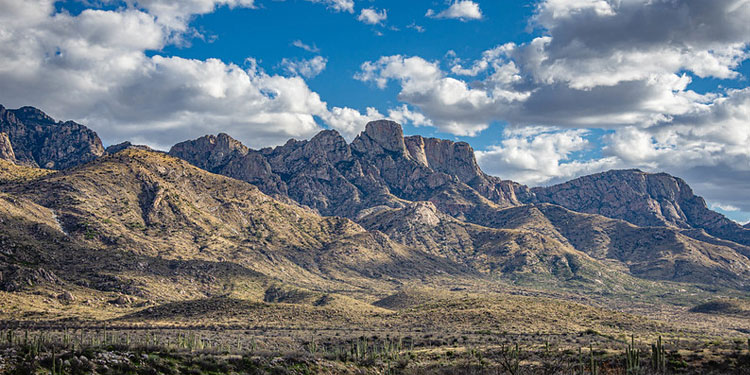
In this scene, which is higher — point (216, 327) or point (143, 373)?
point (143, 373)

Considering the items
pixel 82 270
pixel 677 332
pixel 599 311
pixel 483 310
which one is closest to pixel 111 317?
pixel 82 270

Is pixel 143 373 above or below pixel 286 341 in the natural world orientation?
above

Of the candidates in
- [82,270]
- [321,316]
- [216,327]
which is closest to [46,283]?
[82,270]

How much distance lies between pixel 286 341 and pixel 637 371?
179 ft

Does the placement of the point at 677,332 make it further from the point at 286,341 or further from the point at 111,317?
the point at 111,317

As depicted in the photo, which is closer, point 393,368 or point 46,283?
point 393,368

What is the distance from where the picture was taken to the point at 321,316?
12762 cm

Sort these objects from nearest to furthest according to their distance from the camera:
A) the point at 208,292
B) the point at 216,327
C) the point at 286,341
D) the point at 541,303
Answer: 1. the point at 286,341
2. the point at 216,327
3. the point at 541,303
4. the point at 208,292

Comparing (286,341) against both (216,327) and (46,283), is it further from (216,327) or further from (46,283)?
(46,283)

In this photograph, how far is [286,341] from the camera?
81625 millimetres

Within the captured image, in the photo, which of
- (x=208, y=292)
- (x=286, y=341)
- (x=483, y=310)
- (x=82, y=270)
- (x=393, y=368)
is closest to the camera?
(x=393, y=368)

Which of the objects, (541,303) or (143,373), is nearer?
(143,373)

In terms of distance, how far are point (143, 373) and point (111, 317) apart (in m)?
116

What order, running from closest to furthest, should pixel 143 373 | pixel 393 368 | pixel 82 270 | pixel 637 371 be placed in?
pixel 143 373 < pixel 637 371 < pixel 393 368 < pixel 82 270
